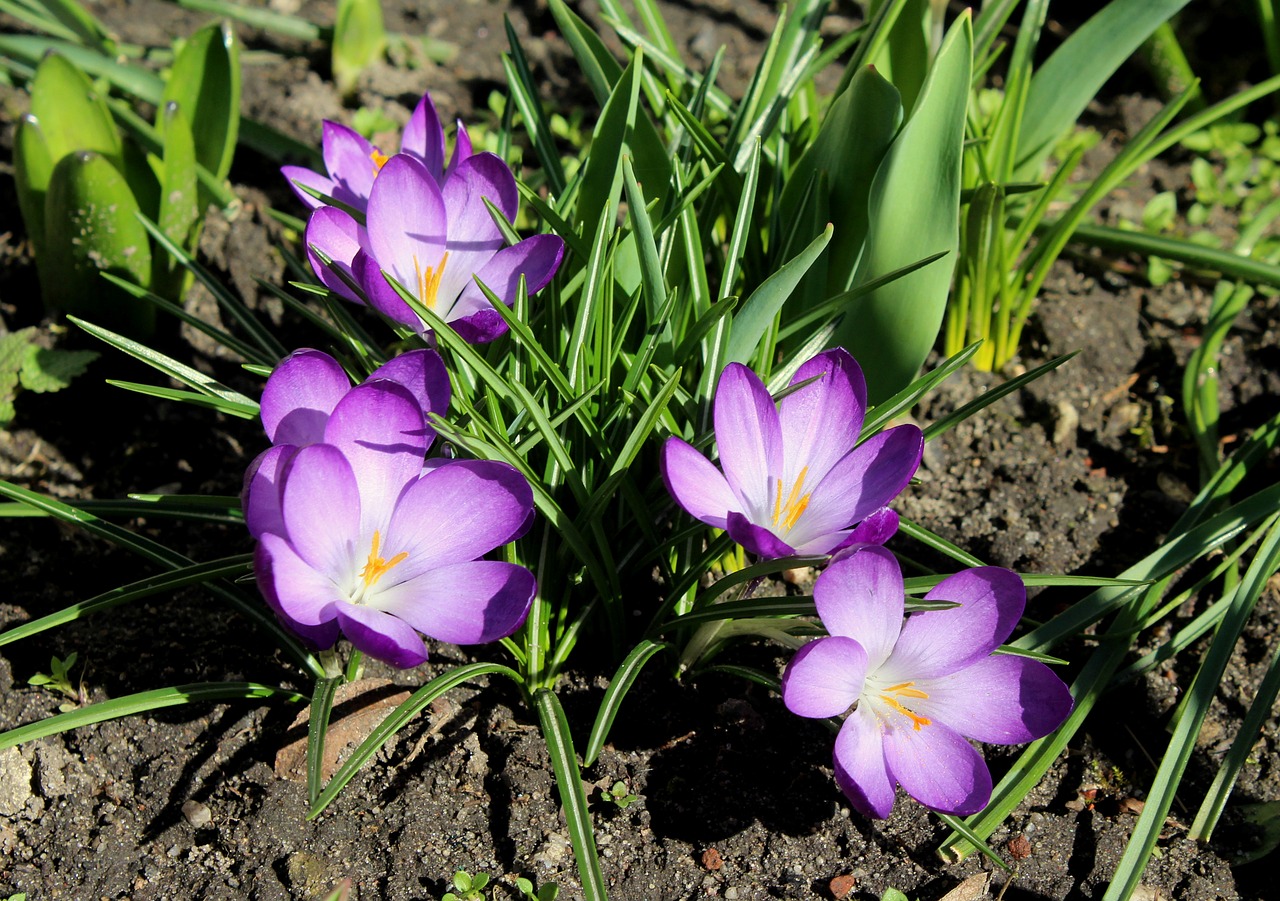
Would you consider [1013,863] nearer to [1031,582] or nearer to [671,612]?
[1031,582]

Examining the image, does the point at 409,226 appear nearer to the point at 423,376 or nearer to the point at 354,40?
the point at 423,376

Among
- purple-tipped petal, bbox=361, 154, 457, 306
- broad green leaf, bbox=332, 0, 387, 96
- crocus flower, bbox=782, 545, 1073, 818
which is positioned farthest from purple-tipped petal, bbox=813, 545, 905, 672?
broad green leaf, bbox=332, 0, 387, 96

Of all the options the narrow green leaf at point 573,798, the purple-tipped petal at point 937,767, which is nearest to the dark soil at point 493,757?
the narrow green leaf at point 573,798

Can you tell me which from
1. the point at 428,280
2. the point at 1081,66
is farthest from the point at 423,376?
the point at 1081,66

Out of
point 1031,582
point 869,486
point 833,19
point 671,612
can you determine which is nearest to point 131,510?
point 671,612

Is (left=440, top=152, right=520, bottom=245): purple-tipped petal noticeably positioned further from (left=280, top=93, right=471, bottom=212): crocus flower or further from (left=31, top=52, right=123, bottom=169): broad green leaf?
(left=31, top=52, right=123, bottom=169): broad green leaf

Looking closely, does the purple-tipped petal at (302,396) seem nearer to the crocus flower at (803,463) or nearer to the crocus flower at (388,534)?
the crocus flower at (388,534)
